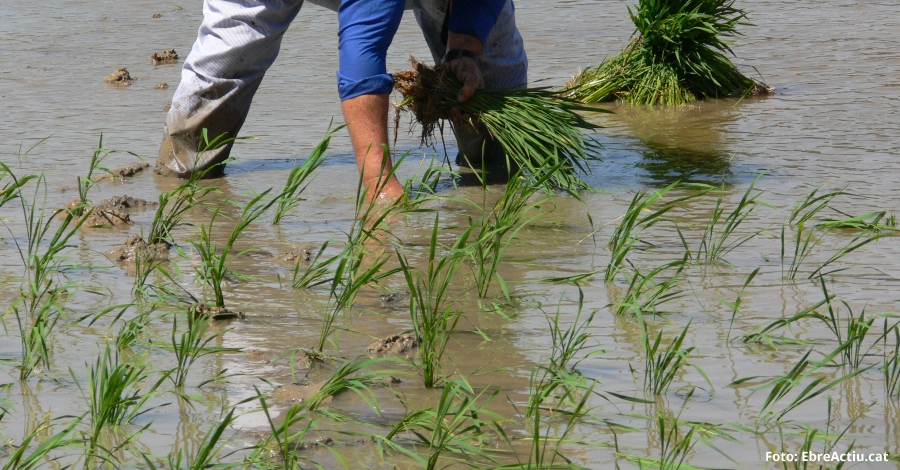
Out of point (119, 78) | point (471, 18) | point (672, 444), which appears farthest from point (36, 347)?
point (119, 78)

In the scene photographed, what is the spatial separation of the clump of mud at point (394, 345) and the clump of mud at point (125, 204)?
4.82 feet

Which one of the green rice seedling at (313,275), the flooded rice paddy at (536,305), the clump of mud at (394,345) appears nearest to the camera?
the flooded rice paddy at (536,305)

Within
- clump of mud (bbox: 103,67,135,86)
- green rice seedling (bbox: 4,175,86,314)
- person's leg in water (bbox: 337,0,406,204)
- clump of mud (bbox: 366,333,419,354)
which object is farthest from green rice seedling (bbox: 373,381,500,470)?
clump of mud (bbox: 103,67,135,86)

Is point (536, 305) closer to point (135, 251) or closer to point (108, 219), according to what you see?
point (135, 251)

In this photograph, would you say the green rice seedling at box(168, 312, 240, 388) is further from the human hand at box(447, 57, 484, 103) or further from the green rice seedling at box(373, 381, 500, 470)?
the human hand at box(447, 57, 484, 103)

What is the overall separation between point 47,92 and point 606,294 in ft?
11.9

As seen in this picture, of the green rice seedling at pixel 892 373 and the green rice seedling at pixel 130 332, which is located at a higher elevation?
the green rice seedling at pixel 130 332

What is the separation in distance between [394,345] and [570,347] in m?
0.38

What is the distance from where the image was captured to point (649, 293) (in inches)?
103

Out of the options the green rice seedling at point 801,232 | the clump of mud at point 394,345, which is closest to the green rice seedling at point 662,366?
the clump of mud at point 394,345

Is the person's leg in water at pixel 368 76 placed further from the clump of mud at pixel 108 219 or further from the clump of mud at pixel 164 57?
the clump of mud at pixel 164 57

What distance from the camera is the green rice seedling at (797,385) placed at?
1.92 metres

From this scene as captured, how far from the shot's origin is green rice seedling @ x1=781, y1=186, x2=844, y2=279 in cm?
271

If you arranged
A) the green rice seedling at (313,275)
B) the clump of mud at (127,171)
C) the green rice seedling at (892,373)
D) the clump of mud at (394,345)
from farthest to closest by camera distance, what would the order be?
the clump of mud at (127,171) → the green rice seedling at (313,275) → the clump of mud at (394,345) → the green rice seedling at (892,373)
